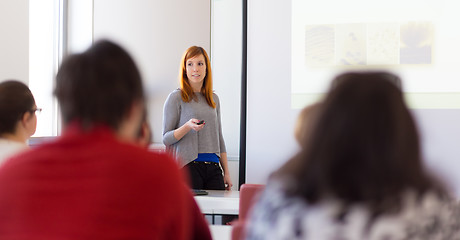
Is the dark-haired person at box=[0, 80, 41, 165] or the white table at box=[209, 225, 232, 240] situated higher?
the dark-haired person at box=[0, 80, 41, 165]

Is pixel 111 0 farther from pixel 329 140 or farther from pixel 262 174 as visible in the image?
pixel 329 140

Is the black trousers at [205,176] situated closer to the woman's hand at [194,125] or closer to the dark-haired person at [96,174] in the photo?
the woman's hand at [194,125]

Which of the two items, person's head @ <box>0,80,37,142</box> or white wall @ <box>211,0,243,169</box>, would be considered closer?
person's head @ <box>0,80,37,142</box>

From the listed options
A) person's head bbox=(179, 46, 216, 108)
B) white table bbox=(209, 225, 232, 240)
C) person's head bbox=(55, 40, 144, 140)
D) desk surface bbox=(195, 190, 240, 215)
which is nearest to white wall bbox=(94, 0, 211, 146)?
person's head bbox=(179, 46, 216, 108)

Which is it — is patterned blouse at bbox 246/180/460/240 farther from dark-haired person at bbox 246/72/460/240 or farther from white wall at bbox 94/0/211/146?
white wall at bbox 94/0/211/146

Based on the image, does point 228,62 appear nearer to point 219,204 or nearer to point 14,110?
point 219,204

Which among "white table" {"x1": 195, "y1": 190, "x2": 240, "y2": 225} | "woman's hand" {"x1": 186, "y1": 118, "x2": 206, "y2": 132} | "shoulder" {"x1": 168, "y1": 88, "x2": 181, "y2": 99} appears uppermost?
"shoulder" {"x1": 168, "y1": 88, "x2": 181, "y2": 99}

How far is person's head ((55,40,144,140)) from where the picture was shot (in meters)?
1.16

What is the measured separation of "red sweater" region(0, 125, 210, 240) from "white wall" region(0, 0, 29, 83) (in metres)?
3.23

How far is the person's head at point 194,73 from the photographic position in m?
3.66

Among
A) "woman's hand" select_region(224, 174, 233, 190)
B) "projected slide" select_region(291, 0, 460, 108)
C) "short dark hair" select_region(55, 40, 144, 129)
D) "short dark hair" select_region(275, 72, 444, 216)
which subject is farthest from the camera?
"projected slide" select_region(291, 0, 460, 108)

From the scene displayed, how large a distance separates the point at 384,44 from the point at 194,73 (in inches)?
60.7

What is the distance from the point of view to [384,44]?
413 cm

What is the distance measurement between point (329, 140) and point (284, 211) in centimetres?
17
